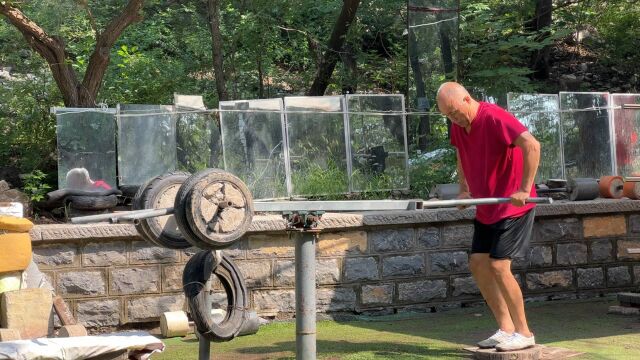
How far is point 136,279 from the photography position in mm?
8812

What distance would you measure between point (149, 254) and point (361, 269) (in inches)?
78.4

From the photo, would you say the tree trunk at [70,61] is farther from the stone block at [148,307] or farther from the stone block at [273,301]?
the stone block at [273,301]

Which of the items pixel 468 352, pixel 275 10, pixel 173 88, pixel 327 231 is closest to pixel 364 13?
pixel 275 10

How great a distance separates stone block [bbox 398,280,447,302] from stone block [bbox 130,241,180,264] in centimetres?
220

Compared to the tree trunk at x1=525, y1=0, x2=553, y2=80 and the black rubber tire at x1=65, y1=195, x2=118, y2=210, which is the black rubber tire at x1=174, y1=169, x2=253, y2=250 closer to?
the black rubber tire at x1=65, y1=195, x2=118, y2=210

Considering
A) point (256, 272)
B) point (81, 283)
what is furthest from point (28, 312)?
point (256, 272)

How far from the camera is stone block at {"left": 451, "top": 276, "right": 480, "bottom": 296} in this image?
32.1 feet

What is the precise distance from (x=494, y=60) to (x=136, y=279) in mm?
9307

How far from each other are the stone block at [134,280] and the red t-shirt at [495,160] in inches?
127

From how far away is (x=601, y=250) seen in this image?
1030 cm

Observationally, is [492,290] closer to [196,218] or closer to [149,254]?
[196,218]

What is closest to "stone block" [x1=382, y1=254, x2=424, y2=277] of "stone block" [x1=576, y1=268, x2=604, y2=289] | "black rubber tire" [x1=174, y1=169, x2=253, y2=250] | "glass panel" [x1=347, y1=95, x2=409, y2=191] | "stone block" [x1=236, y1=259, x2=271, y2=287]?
"stone block" [x1=236, y1=259, x2=271, y2=287]

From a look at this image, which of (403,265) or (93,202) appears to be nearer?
(403,265)

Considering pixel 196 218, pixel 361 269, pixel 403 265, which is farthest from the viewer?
pixel 403 265
